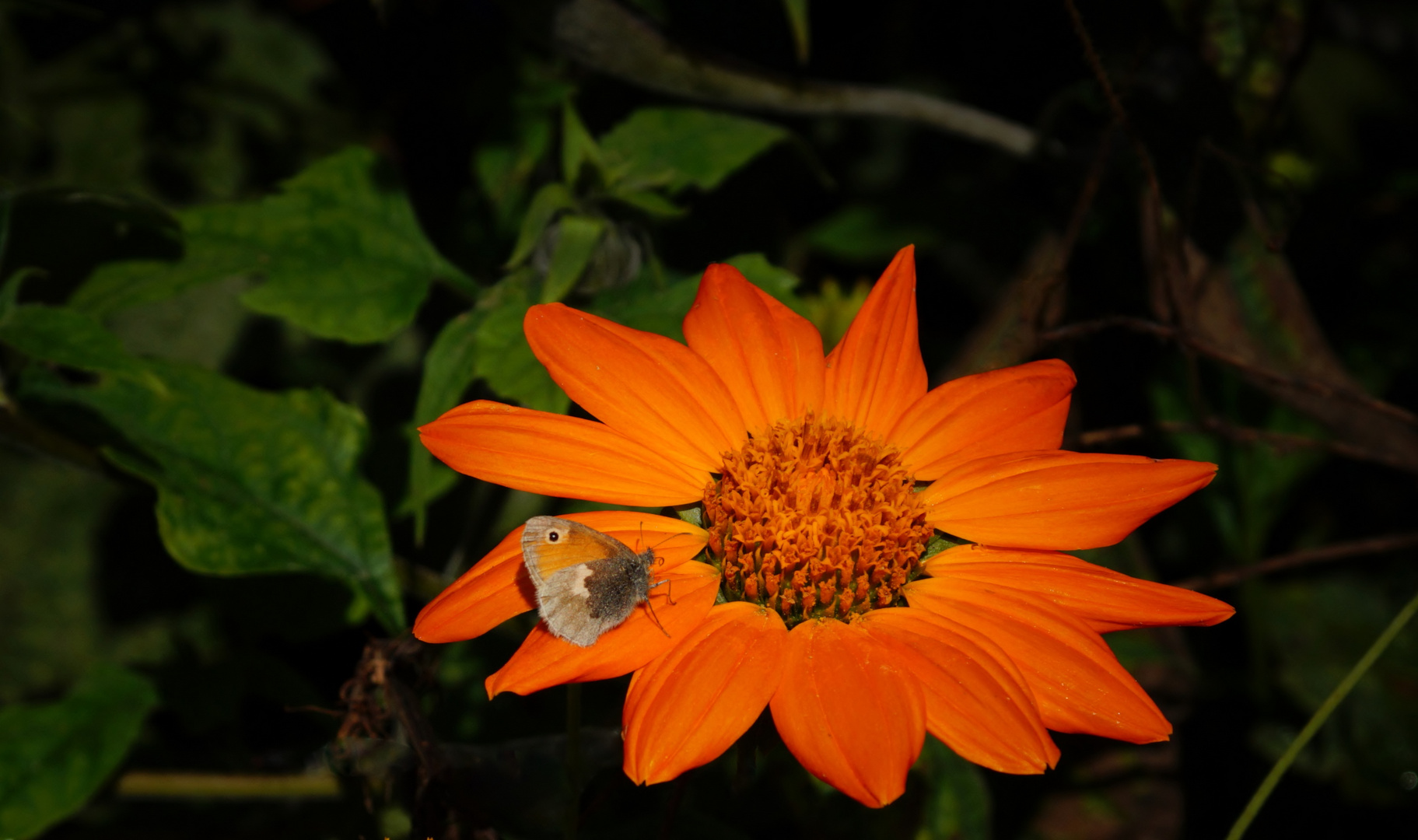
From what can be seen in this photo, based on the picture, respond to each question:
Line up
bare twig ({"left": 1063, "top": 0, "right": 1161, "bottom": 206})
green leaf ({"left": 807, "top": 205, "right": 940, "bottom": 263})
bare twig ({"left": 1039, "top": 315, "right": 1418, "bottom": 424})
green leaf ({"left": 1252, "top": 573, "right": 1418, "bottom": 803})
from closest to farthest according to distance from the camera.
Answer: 1. bare twig ({"left": 1063, "top": 0, "right": 1161, "bottom": 206})
2. bare twig ({"left": 1039, "top": 315, "right": 1418, "bottom": 424})
3. green leaf ({"left": 1252, "top": 573, "right": 1418, "bottom": 803})
4. green leaf ({"left": 807, "top": 205, "right": 940, "bottom": 263})

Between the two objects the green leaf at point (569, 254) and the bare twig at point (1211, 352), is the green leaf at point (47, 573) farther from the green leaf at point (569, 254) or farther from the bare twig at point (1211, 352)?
the bare twig at point (1211, 352)

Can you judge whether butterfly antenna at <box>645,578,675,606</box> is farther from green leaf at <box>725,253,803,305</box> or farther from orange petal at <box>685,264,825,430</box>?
green leaf at <box>725,253,803,305</box>

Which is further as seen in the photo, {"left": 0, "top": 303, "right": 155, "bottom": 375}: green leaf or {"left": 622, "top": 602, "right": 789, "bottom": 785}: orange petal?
{"left": 0, "top": 303, "right": 155, "bottom": 375}: green leaf

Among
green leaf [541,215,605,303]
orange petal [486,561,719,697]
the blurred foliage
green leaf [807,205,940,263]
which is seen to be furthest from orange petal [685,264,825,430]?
green leaf [807,205,940,263]

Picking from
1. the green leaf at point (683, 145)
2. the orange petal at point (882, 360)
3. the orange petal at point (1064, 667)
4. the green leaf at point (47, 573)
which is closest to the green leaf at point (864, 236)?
the green leaf at point (683, 145)

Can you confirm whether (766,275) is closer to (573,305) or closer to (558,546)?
(573,305)

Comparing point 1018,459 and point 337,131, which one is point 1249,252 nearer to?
point 1018,459
